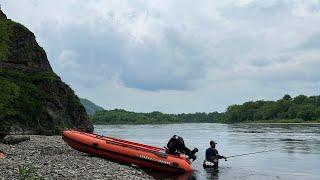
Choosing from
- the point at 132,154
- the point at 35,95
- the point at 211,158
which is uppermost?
the point at 35,95

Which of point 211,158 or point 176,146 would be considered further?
point 211,158

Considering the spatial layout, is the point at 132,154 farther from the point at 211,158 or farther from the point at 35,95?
the point at 35,95

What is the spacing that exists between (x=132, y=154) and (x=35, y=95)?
37530mm

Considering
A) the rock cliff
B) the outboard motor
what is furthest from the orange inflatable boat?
the rock cliff

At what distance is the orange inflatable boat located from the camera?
2686 centimetres

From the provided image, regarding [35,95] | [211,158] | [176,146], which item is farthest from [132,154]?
[35,95]

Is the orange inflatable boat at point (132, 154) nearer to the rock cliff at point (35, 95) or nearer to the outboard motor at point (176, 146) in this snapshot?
the outboard motor at point (176, 146)

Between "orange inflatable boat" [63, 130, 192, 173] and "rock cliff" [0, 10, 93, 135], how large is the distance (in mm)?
24149

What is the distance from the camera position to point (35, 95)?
6175 centimetres

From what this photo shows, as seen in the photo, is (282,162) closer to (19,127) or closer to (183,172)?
(183,172)

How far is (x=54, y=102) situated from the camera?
6506cm

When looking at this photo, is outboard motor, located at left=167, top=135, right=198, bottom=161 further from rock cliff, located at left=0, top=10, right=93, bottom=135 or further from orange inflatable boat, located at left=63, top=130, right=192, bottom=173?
rock cliff, located at left=0, top=10, right=93, bottom=135

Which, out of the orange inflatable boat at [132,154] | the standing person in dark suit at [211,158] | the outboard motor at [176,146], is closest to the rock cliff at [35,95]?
the orange inflatable boat at [132,154]

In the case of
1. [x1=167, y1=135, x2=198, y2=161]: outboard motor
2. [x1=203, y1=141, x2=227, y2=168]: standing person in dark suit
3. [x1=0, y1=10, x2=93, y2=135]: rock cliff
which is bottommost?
[x1=203, y1=141, x2=227, y2=168]: standing person in dark suit
